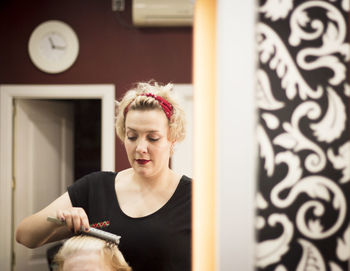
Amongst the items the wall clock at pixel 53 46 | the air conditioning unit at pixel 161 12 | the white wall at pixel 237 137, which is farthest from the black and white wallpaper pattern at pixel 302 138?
the wall clock at pixel 53 46

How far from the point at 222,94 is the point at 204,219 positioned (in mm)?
221

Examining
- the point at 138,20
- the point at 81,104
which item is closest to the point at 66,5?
the point at 138,20

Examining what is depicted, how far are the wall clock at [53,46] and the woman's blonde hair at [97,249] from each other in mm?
1463

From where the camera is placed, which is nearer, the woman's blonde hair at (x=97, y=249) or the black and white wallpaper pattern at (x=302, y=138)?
the black and white wallpaper pattern at (x=302, y=138)

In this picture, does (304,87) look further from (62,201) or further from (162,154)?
(62,201)

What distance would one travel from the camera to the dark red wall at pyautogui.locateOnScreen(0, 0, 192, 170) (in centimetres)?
202

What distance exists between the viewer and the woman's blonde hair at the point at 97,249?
84 cm

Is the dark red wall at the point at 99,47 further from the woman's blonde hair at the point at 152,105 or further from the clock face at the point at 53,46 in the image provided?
the woman's blonde hair at the point at 152,105

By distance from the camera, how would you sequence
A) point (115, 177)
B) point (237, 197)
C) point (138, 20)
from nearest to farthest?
point (237, 197)
point (115, 177)
point (138, 20)

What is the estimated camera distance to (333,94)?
530mm

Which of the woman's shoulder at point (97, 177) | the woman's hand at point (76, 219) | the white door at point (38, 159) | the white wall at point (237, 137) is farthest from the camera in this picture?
the white door at point (38, 159)

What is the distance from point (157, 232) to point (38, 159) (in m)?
1.61

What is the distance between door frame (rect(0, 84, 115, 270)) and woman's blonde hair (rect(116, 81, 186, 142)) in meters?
1.13

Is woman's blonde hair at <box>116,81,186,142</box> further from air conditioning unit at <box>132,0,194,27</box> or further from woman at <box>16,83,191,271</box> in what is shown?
air conditioning unit at <box>132,0,194,27</box>
